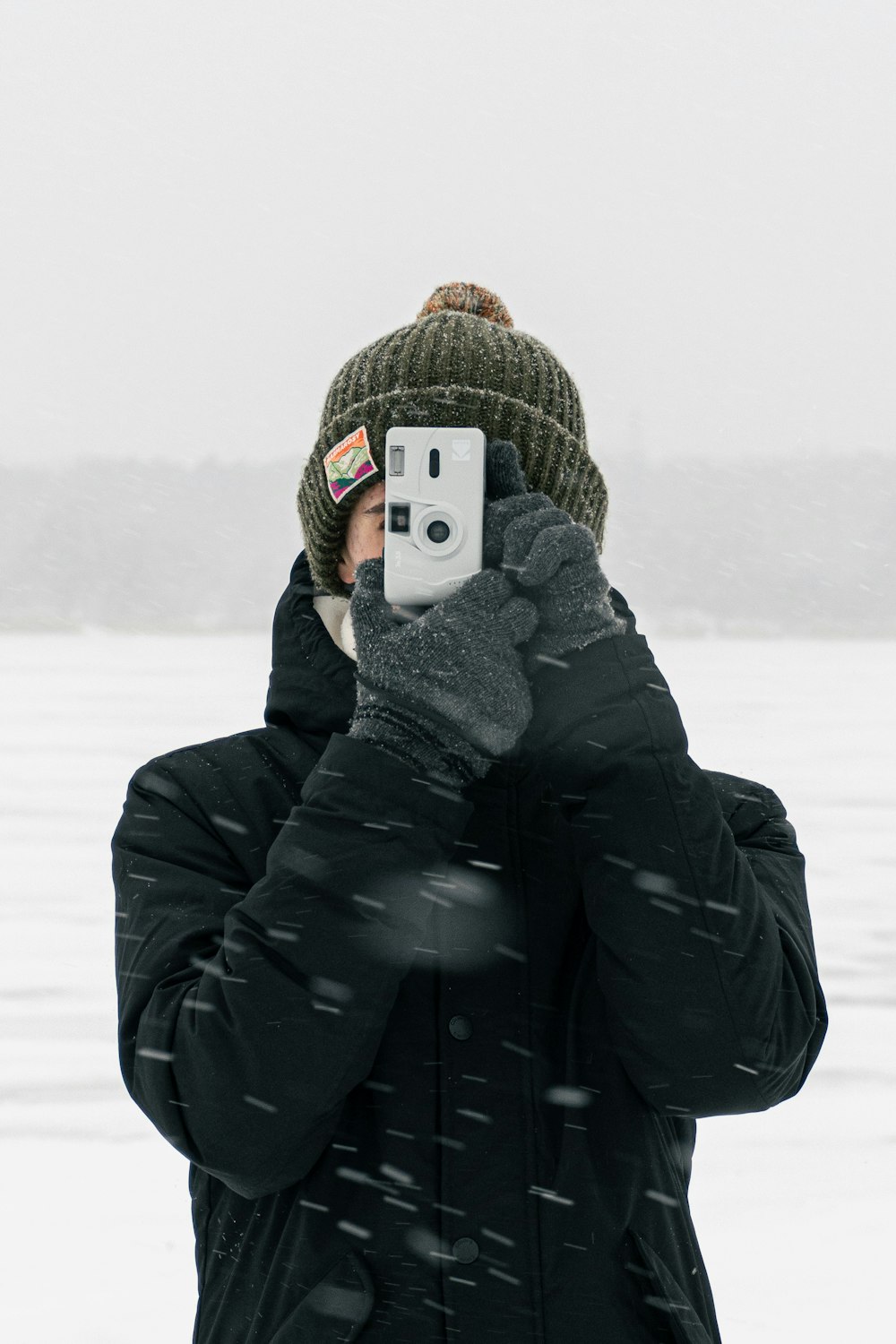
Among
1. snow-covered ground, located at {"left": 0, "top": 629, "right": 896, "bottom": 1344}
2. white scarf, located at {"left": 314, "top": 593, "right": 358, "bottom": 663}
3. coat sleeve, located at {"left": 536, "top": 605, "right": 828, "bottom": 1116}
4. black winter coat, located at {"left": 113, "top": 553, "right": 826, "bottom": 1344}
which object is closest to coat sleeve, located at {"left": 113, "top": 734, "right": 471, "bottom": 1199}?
black winter coat, located at {"left": 113, "top": 553, "right": 826, "bottom": 1344}

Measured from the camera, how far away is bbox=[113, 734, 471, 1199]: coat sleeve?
858 mm

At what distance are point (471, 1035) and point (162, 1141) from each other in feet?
8.28

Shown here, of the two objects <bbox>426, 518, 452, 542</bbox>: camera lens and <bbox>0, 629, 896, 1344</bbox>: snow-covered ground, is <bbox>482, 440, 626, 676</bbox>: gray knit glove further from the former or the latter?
<bbox>0, 629, 896, 1344</bbox>: snow-covered ground

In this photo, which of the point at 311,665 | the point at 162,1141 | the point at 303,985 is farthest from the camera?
the point at 162,1141

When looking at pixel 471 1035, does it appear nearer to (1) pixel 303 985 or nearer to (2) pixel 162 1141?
(1) pixel 303 985

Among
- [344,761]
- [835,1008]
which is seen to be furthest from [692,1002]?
[835,1008]

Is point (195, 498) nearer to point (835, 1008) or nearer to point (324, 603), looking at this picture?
point (835, 1008)

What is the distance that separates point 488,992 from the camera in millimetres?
955

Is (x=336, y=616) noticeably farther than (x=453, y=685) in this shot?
Yes

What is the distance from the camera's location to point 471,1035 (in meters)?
0.94

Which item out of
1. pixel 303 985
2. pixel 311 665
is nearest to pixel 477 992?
pixel 303 985

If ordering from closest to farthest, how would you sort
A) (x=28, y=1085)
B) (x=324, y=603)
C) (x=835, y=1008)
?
(x=324, y=603) → (x=28, y=1085) → (x=835, y=1008)

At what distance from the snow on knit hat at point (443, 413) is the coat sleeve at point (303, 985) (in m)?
0.32

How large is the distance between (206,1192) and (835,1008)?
11.9ft
